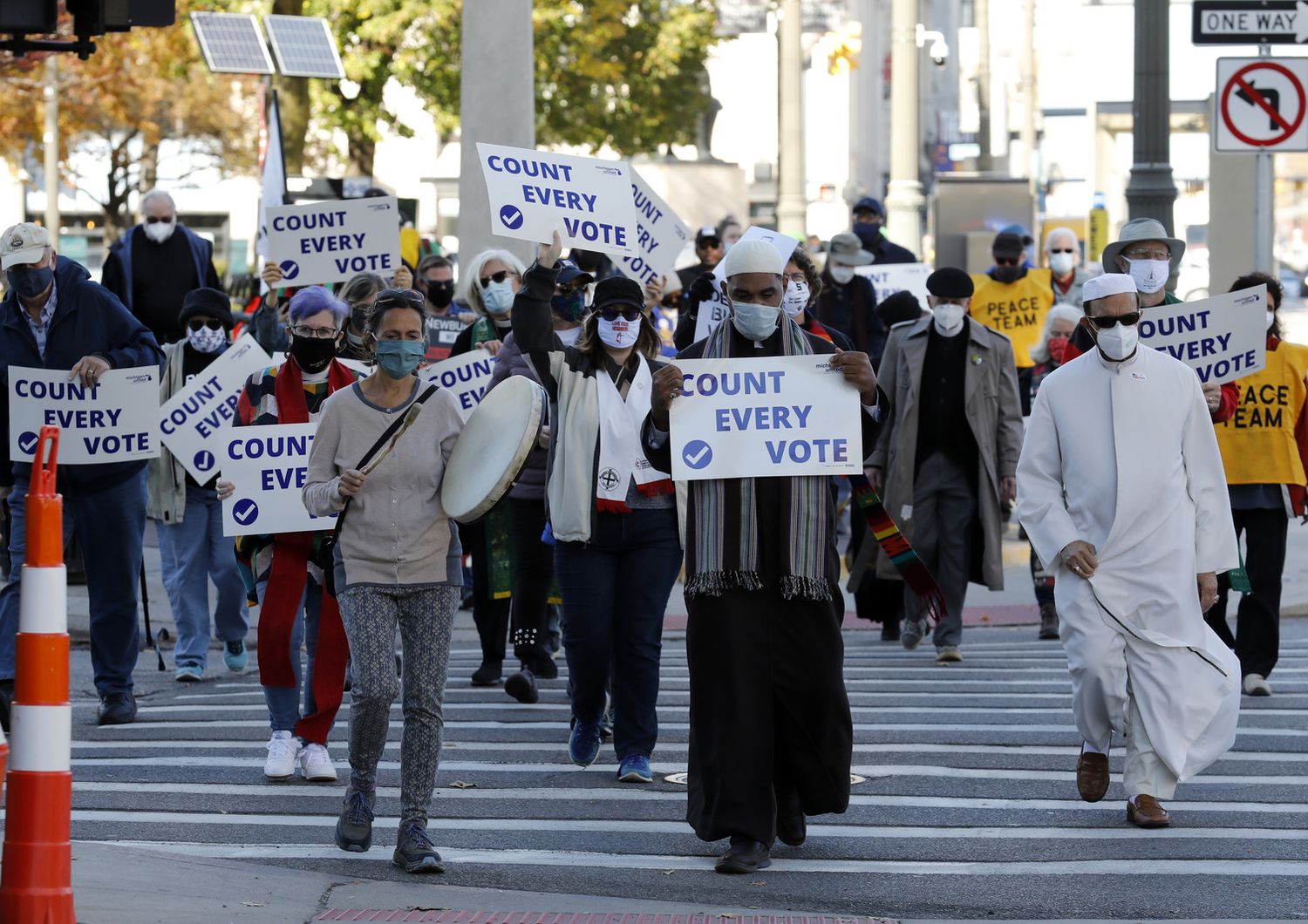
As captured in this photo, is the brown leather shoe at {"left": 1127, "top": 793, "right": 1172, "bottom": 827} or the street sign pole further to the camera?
the street sign pole

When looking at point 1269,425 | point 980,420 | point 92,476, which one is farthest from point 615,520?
point 980,420

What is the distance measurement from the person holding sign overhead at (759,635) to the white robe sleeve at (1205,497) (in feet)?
4.40

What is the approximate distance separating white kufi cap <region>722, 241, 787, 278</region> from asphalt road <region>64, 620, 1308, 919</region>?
1.96m

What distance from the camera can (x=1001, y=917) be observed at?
22.4 feet

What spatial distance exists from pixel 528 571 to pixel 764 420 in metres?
3.41

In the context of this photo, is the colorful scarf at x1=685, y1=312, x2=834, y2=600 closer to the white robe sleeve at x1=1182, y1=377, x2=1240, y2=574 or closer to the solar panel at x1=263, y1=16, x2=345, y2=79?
the white robe sleeve at x1=1182, y1=377, x2=1240, y2=574

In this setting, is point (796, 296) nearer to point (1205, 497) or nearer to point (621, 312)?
point (621, 312)

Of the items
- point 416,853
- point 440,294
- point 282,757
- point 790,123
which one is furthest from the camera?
point 790,123

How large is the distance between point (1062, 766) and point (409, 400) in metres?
3.27

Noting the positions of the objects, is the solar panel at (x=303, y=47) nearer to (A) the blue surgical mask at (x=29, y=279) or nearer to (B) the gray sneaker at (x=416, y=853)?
(A) the blue surgical mask at (x=29, y=279)

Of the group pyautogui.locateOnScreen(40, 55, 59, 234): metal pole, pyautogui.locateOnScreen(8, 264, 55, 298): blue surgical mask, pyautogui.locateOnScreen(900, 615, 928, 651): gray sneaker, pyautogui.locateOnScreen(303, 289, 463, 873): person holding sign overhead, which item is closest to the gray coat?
pyautogui.locateOnScreen(900, 615, 928, 651): gray sneaker

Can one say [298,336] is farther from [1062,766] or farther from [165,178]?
[165,178]

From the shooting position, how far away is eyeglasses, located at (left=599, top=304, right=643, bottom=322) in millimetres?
8961

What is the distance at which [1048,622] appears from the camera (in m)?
13.4
